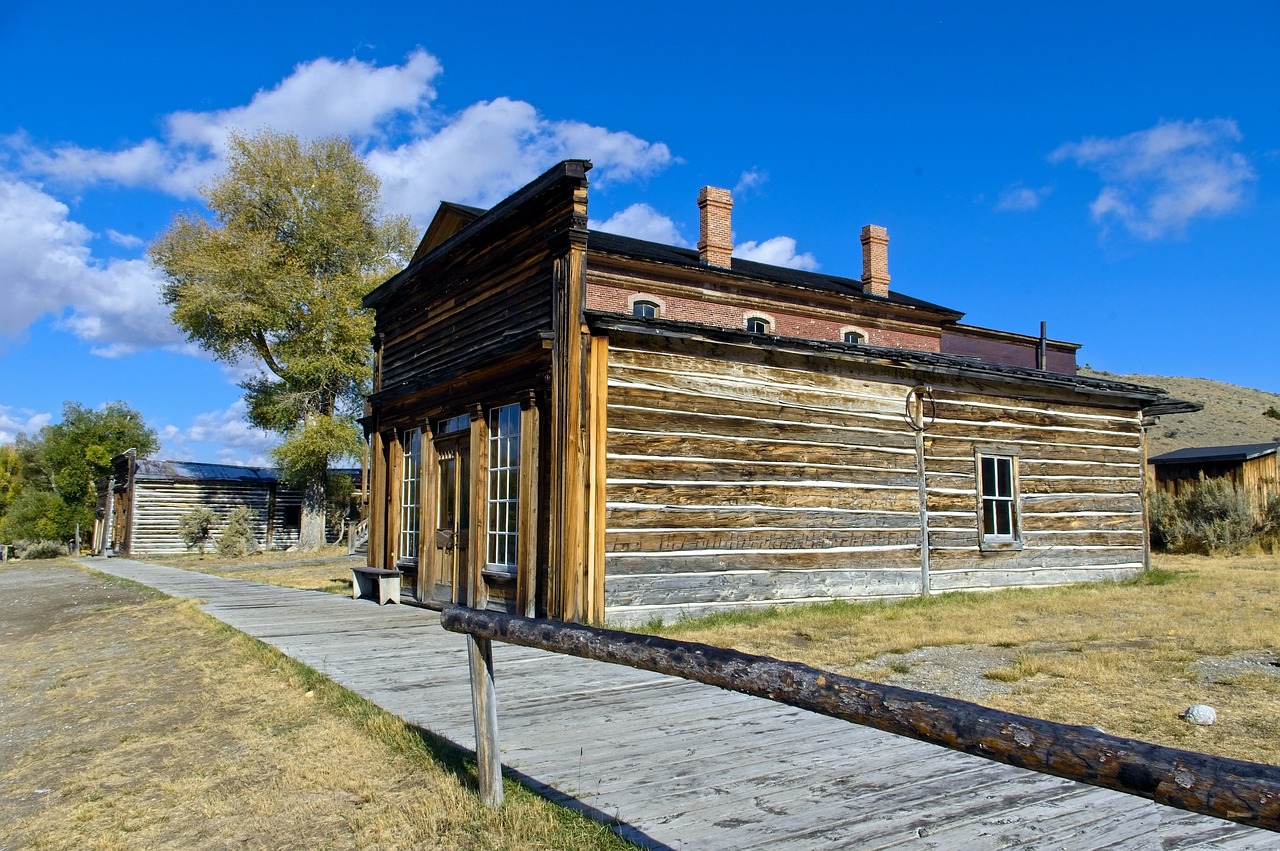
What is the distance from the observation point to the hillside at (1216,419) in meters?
55.0

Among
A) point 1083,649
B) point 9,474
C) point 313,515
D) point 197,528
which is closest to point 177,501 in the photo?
point 197,528

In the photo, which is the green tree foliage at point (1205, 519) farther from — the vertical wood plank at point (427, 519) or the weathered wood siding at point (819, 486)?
the vertical wood plank at point (427, 519)

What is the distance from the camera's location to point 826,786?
14.7ft

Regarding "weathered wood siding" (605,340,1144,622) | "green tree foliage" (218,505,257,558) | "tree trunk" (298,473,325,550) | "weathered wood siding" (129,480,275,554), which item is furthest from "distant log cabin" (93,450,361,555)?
"weathered wood siding" (605,340,1144,622)

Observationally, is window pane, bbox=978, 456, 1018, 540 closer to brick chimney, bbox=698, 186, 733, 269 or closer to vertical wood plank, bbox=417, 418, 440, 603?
vertical wood plank, bbox=417, 418, 440, 603

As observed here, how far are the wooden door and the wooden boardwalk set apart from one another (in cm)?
444

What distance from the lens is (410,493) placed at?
14797mm

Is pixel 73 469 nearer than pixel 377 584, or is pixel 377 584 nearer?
pixel 377 584

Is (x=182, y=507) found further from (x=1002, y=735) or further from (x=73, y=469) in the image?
(x=1002, y=735)

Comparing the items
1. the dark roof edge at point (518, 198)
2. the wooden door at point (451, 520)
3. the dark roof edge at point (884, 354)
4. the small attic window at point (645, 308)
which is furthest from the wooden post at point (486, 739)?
the small attic window at point (645, 308)

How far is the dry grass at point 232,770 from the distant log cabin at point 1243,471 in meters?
25.8

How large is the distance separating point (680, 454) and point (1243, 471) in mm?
21745

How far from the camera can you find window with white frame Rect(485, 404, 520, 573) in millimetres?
11445

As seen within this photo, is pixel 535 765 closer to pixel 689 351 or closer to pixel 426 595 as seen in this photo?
pixel 689 351
